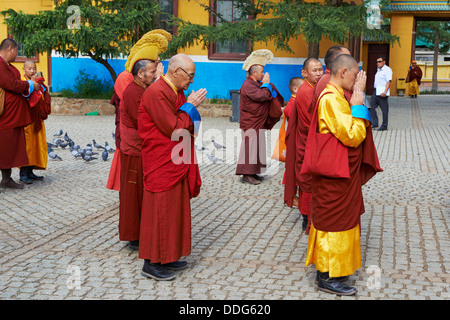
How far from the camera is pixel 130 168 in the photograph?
5277mm

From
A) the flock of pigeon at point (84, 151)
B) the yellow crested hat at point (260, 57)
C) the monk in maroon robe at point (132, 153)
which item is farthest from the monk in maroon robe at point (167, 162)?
the flock of pigeon at point (84, 151)

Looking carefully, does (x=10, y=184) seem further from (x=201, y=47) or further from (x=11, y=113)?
(x=201, y=47)

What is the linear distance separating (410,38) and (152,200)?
25.2 meters

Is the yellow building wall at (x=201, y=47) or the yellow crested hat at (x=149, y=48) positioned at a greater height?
the yellow building wall at (x=201, y=47)

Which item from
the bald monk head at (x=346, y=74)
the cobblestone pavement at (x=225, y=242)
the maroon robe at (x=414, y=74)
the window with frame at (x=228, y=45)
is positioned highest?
the window with frame at (x=228, y=45)

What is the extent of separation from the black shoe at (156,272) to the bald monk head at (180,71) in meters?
1.47

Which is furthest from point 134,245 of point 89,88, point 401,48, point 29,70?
point 401,48

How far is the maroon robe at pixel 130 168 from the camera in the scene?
519cm

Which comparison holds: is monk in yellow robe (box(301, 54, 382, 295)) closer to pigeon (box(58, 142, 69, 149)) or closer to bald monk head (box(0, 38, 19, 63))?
bald monk head (box(0, 38, 19, 63))

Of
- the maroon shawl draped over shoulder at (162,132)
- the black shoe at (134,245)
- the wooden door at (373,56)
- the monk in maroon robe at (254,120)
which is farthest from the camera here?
the wooden door at (373,56)

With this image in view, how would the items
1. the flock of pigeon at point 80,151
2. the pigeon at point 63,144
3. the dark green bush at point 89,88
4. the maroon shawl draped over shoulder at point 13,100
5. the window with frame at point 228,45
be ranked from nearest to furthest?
the maroon shawl draped over shoulder at point 13,100 < the flock of pigeon at point 80,151 < the pigeon at point 63,144 < the dark green bush at point 89,88 < the window with frame at point 228,45

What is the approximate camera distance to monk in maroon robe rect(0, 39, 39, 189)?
7645 mm

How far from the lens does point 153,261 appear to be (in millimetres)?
4633

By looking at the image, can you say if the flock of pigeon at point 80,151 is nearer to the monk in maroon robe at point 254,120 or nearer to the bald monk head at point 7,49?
the bald monk head at point 7,49
